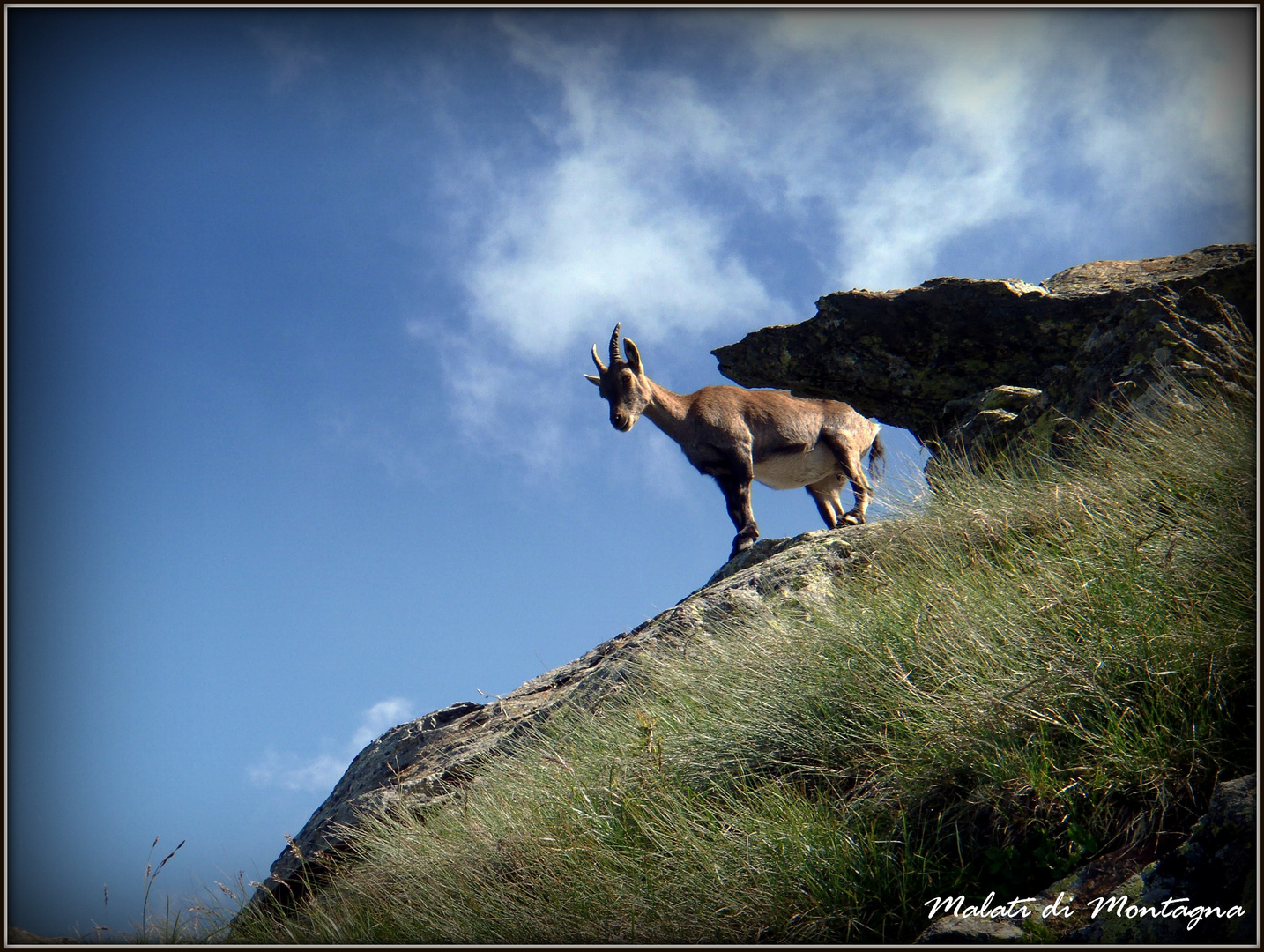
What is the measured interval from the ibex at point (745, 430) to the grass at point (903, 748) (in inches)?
294

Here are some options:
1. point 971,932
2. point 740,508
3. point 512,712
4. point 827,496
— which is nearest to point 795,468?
point 827,496

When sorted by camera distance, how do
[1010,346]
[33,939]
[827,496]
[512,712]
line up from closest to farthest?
[33,939], [512,712], [1010,346], [827,496]

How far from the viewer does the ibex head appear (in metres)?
12.7

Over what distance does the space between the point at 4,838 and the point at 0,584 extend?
0.94 meters

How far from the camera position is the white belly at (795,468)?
13438 millimetres

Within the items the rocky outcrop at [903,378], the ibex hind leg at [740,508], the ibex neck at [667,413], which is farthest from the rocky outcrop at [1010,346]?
the ibex neck at [667,413]

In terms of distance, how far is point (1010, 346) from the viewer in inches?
284

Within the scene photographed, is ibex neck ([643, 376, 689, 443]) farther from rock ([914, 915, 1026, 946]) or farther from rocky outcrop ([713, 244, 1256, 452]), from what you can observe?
rock ([914, 915, 1026, 946])

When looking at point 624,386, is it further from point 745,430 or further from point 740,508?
point 740,508

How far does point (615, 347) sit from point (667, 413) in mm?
1391

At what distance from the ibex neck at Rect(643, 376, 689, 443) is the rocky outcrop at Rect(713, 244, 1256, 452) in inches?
190

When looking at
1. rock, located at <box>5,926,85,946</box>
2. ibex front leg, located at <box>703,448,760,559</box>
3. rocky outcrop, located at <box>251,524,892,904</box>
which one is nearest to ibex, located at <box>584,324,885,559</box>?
ibex front leg, located at <box>703,448,760,559</box>

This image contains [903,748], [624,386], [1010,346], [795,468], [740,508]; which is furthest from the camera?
[795,468]

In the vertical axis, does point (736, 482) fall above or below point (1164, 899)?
above
